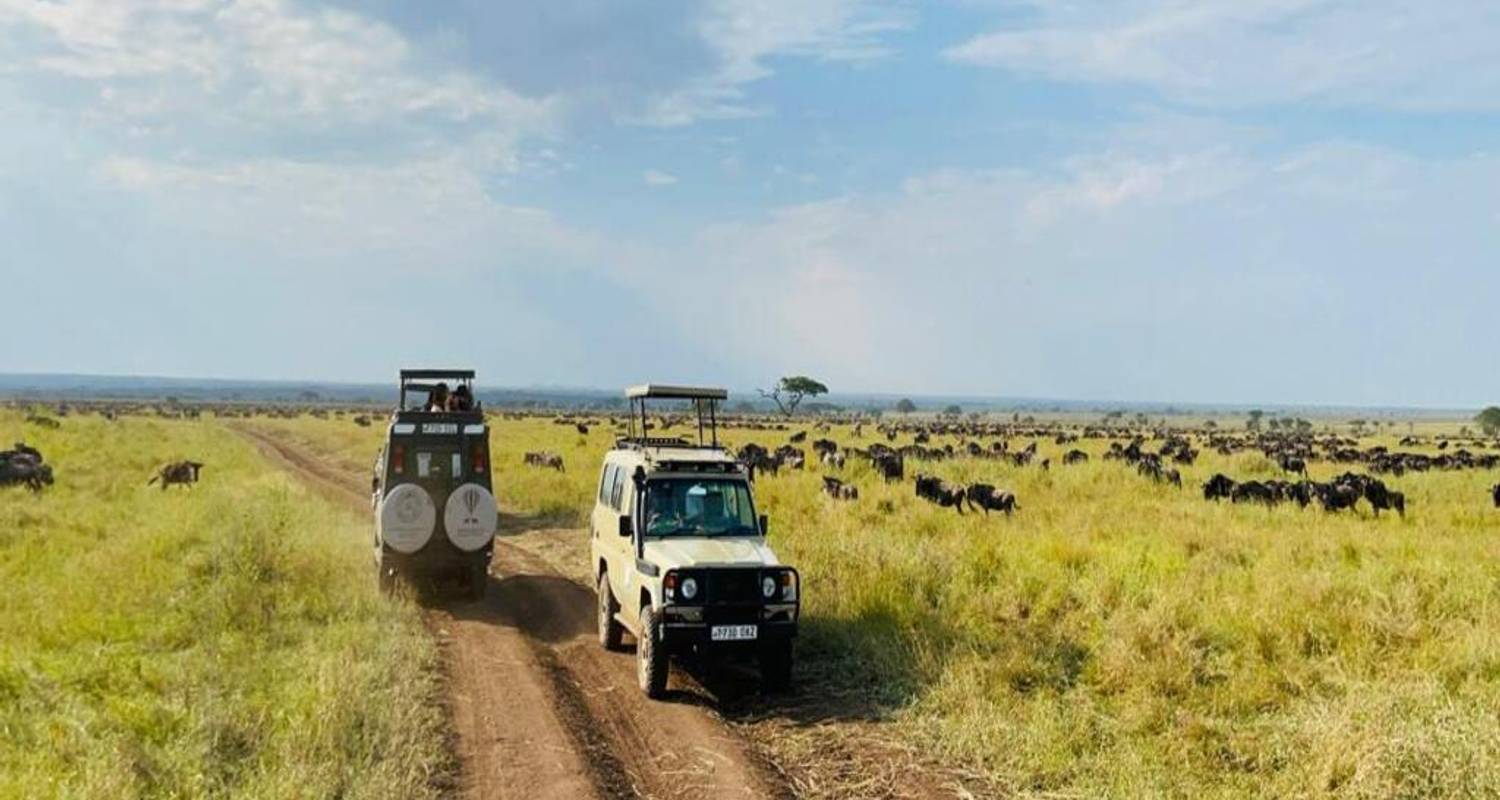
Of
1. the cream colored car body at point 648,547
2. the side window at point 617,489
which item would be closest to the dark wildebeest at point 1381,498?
the cream colored car body at point 648,547

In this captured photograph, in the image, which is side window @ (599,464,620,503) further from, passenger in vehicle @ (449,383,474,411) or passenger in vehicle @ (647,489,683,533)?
passenger in vehicle @ (449,383,474,411)

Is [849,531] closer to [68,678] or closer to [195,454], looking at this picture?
[68,678]

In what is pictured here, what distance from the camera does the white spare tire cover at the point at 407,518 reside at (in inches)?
579

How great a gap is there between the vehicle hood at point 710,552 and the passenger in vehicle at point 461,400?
7.48 meters

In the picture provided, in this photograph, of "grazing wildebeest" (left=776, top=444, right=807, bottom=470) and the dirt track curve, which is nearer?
the dirt track curve

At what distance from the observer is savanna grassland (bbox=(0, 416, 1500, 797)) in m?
7.80

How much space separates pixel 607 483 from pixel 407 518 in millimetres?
3731

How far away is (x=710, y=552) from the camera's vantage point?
10.3m

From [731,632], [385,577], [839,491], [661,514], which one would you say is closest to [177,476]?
[385,577]

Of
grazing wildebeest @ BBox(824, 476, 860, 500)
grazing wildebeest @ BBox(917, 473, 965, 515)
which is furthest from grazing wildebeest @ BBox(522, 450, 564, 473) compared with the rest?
grazing wildebeest @ BBox(917, 473, 965, 515)

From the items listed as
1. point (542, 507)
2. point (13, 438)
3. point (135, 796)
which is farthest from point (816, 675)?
point (13, 438)

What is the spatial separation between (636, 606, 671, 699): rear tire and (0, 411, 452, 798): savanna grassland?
196 centimetres

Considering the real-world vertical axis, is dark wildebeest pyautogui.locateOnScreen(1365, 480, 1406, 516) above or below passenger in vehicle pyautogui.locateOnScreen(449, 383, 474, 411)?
below

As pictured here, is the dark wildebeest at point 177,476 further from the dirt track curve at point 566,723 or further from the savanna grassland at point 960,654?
the dirt track curve at point 566,723
